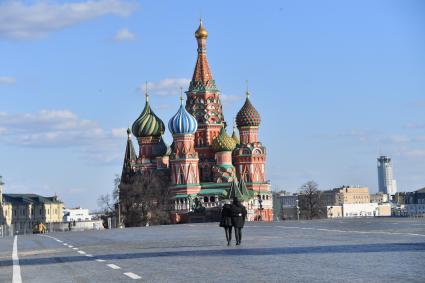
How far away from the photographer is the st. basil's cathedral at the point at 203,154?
424ft

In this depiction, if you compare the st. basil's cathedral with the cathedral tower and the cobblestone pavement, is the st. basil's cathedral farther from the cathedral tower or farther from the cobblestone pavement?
the cobblestone pavement

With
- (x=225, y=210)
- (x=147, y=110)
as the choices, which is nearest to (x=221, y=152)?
(x=147, y=110)

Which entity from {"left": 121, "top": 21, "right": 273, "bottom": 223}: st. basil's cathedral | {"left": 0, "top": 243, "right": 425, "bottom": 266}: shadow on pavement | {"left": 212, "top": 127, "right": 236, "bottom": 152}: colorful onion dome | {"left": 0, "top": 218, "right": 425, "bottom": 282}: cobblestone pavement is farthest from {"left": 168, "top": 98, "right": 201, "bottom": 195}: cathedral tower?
{"left": 0, "top": 243, "right": 425, "bottom": 266}: shadow on pavement

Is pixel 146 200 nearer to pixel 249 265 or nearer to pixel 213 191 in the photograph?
pixel 213 191

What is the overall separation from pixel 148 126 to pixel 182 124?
998cm

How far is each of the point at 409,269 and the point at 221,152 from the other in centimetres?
11490

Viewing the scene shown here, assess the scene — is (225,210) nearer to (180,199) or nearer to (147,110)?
(180,199)

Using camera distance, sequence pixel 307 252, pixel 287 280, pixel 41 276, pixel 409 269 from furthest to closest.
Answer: pixel 307 252 < pixel 41 276 < pixel 409 269 < pixel 287 280

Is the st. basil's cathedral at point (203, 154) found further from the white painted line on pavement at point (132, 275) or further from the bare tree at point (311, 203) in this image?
the white painted line on pavement at point (132, 275)

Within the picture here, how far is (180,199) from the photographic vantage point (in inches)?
5098

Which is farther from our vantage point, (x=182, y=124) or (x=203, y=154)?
(x=203, y=154)

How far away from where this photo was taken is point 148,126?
138 metres

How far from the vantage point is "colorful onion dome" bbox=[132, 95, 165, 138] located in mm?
137500

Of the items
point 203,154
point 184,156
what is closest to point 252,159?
point 203,154
